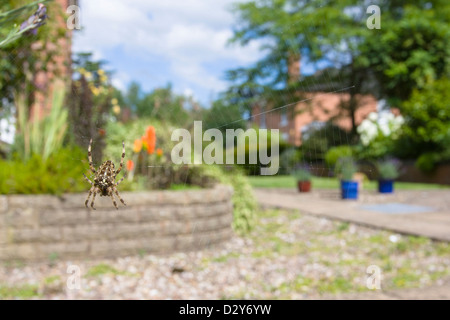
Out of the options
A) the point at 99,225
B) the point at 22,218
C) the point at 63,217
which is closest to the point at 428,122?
the point at 99,225

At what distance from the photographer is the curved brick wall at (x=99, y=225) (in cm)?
436

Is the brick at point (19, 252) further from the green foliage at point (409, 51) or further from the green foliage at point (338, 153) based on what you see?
the green foliage at point (409, 51)

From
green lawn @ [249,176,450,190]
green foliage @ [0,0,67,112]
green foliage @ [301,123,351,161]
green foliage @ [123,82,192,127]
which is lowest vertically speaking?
green lawn @ [249,176,450,190]

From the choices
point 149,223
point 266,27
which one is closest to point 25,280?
point 149,223

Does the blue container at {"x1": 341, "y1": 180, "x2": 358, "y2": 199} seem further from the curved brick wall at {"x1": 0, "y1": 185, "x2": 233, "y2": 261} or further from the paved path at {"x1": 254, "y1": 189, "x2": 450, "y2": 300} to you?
the curved brick wall at {"x1": 0, "y1": 185, "x2": 233, "y2": 261}

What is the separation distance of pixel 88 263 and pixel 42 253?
1.48 ft

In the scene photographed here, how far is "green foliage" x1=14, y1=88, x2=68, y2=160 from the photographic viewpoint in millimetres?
5410

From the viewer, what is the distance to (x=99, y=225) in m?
4.52

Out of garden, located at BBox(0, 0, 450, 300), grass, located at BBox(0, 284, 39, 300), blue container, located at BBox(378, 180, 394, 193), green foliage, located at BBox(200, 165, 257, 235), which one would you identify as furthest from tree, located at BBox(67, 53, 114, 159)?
blue container, located at BBox(378, 180, 394, 193)

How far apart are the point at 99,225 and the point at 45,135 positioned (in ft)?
5.56

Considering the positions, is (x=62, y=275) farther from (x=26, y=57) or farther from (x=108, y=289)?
(x=26, y=57)

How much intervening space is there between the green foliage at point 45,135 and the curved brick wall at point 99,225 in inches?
43.6

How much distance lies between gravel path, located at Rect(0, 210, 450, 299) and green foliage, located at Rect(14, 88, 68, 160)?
1.68m
